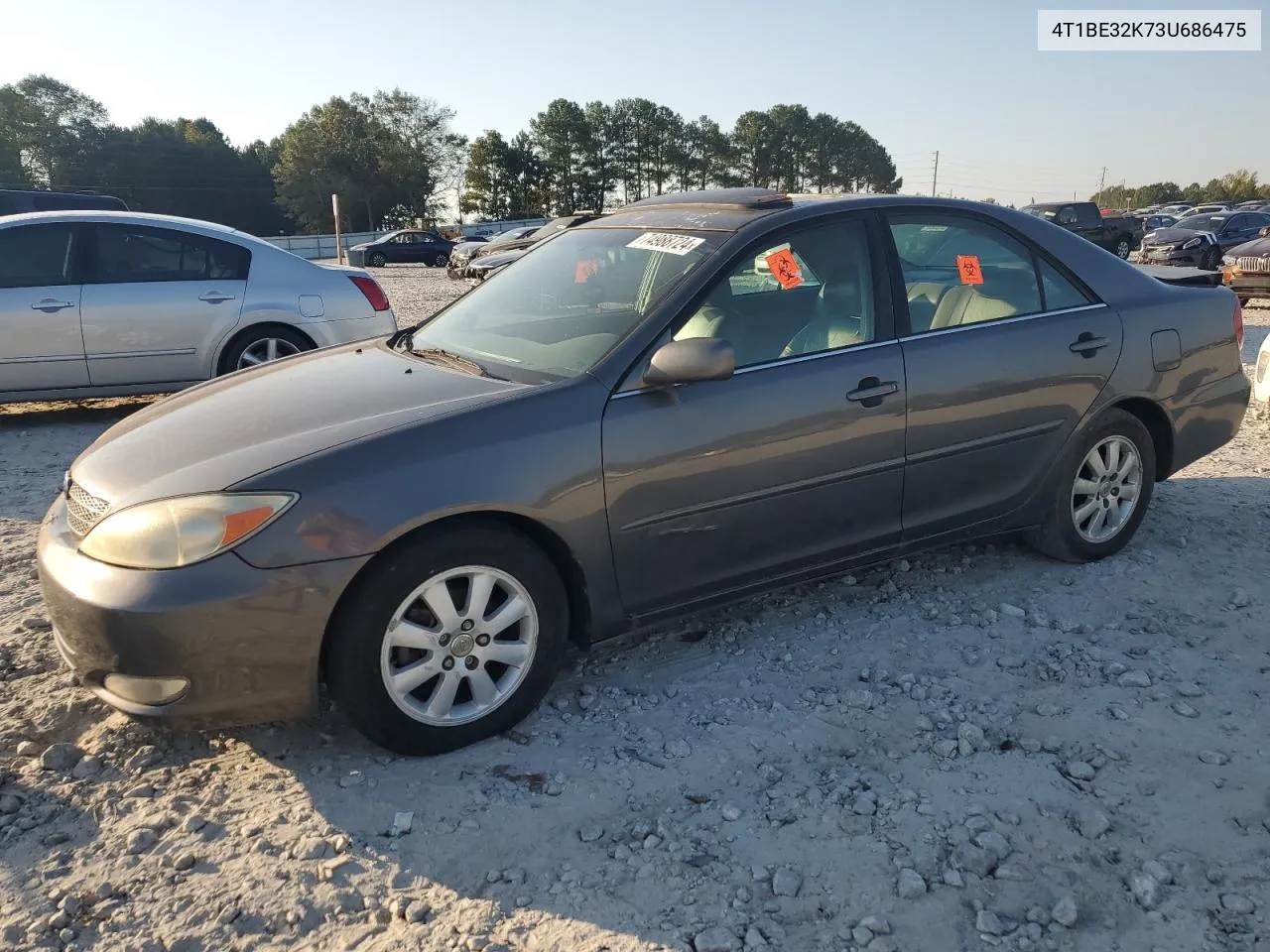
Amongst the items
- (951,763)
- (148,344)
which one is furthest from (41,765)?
(148,344)

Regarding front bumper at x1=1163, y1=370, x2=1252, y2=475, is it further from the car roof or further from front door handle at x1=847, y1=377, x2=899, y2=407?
front door handle at x1=847, y1=377, x2=899, y2=407

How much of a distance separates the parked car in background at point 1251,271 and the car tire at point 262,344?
44.4ft

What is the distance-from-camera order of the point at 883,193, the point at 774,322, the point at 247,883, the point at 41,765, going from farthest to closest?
the point at 883,193 → the point at 774,322 → the point at 41,765 → the point at 247,883

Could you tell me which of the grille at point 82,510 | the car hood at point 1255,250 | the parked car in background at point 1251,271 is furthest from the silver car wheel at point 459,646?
the car hood at point 1255,250

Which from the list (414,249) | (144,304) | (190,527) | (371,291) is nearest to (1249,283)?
(371,291)

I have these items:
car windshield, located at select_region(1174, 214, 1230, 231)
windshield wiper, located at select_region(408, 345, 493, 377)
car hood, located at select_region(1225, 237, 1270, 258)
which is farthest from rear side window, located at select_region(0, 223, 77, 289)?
car windshield, located at select_region(1174, 214, 1230, 231)

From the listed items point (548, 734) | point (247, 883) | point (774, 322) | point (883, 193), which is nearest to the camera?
point (247, 883)

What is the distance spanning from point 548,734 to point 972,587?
2.03m

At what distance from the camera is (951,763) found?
2.82m

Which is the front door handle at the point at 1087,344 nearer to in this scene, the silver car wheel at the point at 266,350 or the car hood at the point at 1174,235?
the silver car wheel at the point at 266,350

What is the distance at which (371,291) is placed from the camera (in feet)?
24.6

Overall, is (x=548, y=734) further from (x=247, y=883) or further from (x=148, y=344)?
(x=148, y=344)

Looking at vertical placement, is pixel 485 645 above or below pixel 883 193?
below

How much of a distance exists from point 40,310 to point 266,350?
1446mm
